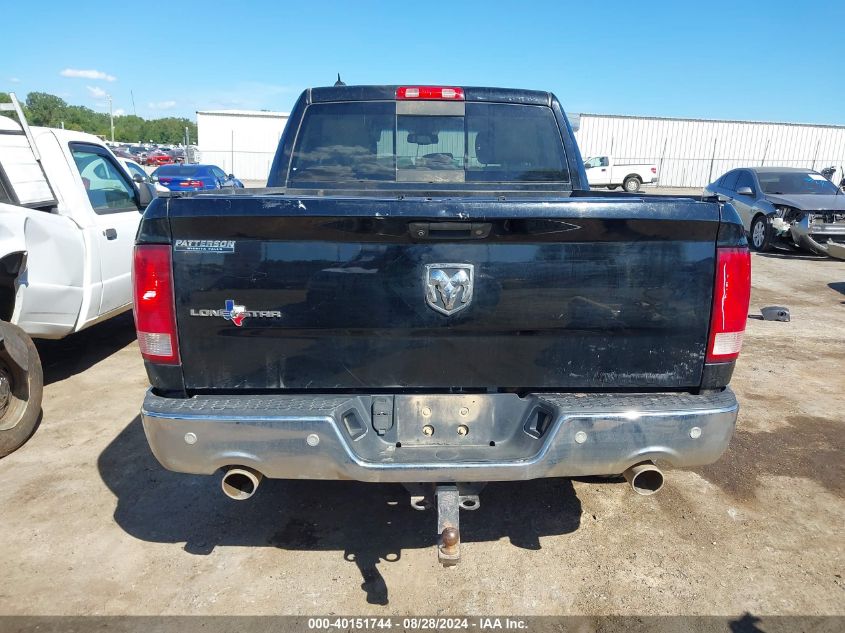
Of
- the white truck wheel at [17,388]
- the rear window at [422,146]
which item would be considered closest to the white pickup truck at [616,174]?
the rear window at [422,146]

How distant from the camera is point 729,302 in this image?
2.42 meters

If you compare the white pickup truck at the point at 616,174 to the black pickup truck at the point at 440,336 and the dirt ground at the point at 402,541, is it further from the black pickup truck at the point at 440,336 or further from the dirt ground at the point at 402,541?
the black pickup truck at the point at 440,336

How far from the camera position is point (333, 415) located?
2.31 meters

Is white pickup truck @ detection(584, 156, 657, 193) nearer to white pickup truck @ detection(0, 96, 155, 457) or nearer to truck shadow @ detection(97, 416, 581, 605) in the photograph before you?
white pickup truck @ detection(0, 96, 155, 457)

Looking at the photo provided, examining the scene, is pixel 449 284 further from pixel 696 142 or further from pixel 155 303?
pixel 696 142

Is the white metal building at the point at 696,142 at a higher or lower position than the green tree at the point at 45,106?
lower

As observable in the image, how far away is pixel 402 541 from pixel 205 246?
5.85ft

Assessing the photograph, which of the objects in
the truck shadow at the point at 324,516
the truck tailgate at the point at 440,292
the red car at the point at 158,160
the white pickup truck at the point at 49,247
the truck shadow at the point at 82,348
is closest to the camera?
the truck tailgate at the point at 440,292

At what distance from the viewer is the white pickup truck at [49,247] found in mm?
4117

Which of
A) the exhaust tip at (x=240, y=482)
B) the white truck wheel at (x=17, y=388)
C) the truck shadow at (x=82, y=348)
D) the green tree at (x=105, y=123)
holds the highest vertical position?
the green tree at (x=105, y=123)

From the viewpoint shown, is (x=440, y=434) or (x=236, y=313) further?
(x=440, y=434)

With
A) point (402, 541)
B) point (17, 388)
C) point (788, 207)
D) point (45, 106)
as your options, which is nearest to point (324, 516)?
point (402, 541)

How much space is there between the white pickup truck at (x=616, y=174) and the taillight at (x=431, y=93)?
27.0 m

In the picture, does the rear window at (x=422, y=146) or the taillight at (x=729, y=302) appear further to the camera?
the rear window at (x=422, y=146)
